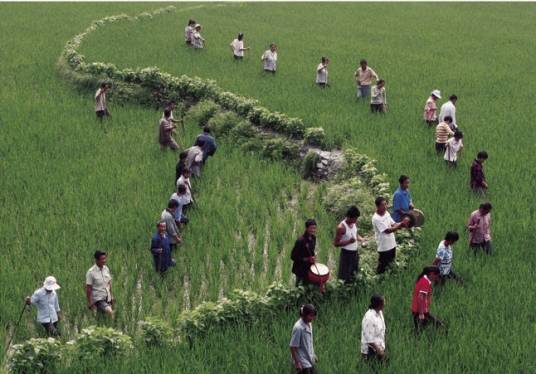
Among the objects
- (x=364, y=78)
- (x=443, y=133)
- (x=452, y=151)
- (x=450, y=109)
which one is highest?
(x=364, y=78)

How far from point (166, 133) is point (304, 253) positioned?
640cm

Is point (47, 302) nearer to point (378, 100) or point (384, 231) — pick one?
point (384, 231)

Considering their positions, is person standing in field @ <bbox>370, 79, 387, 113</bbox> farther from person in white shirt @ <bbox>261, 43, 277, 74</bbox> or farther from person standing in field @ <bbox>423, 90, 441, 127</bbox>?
person in white shirt @ <bbox>261, 43, 277, 74</bbox>

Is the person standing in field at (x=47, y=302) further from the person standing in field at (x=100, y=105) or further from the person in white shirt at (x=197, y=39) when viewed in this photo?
the person in white shirt at (x=197, y=39)

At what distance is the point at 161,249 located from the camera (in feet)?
28.0

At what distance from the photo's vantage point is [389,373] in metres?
6.28

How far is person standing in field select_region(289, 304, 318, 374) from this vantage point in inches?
238

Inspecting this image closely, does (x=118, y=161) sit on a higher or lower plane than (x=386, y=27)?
lower

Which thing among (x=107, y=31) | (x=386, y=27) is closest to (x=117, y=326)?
(x=107, y=31)

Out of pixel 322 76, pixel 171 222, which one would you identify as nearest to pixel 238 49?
pixel 322 76

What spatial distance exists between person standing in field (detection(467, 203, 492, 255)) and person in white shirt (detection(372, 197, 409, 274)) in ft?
3.84

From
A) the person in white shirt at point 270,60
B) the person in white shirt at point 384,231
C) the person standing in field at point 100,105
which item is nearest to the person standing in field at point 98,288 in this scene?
the person in white shirt at point 384,231

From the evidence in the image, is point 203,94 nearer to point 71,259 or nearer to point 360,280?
point 71,259

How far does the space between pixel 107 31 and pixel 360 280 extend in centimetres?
2134
